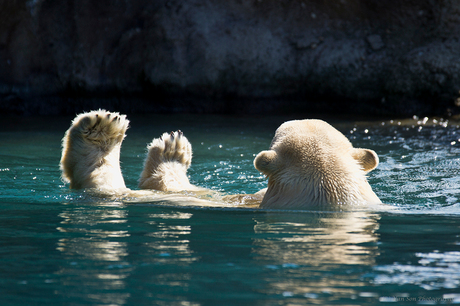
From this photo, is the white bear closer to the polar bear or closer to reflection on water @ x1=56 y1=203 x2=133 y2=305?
the polar bear

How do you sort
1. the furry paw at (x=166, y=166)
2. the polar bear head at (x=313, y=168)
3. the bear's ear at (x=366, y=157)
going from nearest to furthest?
1. the polar bear head at (x=313, y=168)
2. the bear's ear at (x=366, y=157)
3. the furry paw at (x=166, y=166)

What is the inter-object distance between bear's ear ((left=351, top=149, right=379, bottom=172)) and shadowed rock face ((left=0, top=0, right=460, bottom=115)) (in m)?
7.55

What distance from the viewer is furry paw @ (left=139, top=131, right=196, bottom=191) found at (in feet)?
15.4

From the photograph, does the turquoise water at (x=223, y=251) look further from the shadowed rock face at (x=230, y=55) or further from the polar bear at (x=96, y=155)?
the shadowed rock face at (x=230, y=55)

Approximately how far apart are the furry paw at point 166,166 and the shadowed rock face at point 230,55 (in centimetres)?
684

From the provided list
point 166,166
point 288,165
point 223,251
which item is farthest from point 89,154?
point 223,251

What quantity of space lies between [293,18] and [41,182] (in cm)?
780

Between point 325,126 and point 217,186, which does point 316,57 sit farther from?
point 325,126

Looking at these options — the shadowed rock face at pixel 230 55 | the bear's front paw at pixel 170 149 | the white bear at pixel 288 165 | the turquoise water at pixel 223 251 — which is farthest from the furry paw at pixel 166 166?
the shadowed rock face at pixel 230 55

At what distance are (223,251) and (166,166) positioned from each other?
240cm

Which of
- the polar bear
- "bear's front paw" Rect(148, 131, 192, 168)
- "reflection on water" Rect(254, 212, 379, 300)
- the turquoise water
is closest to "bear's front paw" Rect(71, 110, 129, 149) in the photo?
the polar bear

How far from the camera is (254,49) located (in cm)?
1152

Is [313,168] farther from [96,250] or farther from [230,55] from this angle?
[230,55]

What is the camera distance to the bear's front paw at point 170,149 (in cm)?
476
